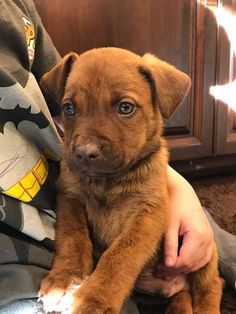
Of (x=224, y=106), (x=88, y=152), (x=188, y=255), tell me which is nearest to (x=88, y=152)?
(x=88, y=152)

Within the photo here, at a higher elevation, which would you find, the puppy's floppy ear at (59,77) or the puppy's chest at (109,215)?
the puppy's floppy ear at (59,77)

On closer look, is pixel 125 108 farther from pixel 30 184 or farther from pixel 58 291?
pixel 58 291

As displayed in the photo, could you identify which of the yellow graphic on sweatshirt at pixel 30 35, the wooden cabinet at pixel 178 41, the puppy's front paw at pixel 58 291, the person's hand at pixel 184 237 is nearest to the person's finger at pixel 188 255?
the person's hand at pixel 184 237

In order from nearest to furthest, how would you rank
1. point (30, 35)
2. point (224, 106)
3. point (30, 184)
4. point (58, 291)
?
1. point (58, 291)
2. point (30, 184)
3. point (30, 35)
4. point (224, 106)

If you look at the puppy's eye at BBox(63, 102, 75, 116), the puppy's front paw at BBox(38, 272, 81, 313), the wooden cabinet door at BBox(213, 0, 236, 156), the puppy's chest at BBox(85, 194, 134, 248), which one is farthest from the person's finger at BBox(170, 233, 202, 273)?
the wooden cabinet door at BBox(213, 0, 236, 156)

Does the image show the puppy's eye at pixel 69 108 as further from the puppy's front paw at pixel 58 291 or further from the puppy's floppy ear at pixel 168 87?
the puppy's front paw at pixel 58 291

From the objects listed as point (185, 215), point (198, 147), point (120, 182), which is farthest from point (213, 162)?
point (120, 182)

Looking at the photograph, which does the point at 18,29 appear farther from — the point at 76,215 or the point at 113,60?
the point at 76,215
